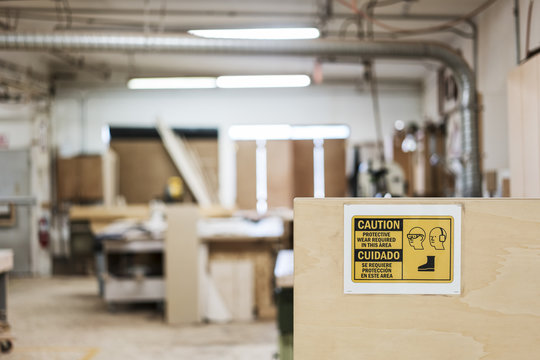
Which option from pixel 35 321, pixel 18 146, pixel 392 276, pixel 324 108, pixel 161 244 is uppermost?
pixel 324 108

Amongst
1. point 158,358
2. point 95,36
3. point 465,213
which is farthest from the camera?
point 95,36

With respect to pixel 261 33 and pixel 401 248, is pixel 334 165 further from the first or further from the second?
pixel 401 248

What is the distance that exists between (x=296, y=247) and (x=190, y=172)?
6.58 m

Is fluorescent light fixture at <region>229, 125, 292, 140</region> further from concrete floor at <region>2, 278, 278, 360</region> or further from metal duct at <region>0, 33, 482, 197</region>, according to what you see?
concrete floor at <region>2, 278, 278, 360</region>

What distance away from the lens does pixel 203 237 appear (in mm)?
4496

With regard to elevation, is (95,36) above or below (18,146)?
above

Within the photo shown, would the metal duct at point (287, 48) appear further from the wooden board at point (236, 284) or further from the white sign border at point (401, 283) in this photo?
the white sign border at point (401, 283)

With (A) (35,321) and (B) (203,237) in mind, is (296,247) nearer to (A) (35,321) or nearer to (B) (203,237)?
(B) (203,237)

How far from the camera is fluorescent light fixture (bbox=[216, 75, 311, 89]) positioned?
680 cm

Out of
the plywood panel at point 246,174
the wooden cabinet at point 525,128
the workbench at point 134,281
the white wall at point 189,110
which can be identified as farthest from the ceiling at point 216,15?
the wooden cabinet at point 525,128

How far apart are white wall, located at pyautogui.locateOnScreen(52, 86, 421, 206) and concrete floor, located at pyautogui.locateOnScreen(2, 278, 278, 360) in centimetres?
325

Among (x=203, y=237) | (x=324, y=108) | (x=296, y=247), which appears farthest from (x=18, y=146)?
(x=296, y=247)

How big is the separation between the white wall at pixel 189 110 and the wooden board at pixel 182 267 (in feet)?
11.1

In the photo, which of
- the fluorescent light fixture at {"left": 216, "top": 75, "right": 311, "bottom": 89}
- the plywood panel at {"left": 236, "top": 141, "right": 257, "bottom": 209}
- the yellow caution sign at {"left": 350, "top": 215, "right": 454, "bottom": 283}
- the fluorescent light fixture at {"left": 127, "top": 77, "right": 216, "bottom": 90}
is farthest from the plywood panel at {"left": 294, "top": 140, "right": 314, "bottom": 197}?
the yellow caution sign at {"left": 350, "top": 215, "right": 454, "bottom": 283}
